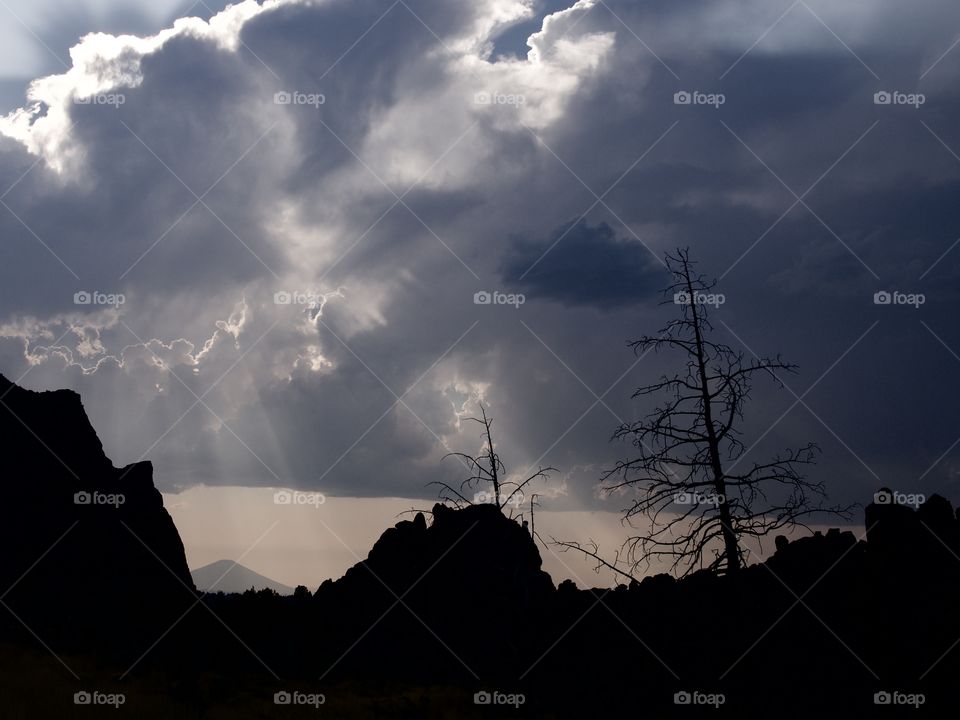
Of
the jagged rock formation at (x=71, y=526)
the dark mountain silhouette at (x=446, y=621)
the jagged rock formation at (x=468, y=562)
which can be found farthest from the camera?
the jagged rock formation at (x=71, y=526)

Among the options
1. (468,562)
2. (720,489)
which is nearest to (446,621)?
(468,562)

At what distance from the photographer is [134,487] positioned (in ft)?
107

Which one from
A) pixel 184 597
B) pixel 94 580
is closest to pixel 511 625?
pixel 184 597

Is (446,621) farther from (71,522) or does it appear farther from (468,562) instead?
(71,522)

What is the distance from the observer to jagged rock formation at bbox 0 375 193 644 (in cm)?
2878

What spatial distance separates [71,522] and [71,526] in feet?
0.66

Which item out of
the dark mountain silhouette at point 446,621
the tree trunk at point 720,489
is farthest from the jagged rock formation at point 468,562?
the tree trunk at point 720,489

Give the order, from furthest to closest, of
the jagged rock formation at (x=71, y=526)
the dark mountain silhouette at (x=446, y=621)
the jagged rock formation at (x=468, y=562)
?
the jagged rock formation at (x=71, y=526) → the jagged rock formation at (x=468, y=562) → the dark mountain silhouette at (x=446, y=621)

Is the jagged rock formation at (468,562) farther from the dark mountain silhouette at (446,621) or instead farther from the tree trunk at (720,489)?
the tree trunk at (720,489)

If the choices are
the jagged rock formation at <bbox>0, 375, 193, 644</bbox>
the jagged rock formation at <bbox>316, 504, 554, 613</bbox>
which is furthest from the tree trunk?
the jagged rock formation at <bbox>0, 375, 193, 644</bbox>

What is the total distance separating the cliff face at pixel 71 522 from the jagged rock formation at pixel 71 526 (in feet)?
0.11

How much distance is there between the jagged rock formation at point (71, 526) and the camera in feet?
94.4

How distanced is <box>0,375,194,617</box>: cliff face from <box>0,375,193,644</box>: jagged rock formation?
3cm

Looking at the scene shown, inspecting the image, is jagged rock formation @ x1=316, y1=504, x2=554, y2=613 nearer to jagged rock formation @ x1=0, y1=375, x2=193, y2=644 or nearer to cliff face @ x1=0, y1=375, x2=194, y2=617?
jagged rock formation @ x1=0, y1=375, x2=193, y2=644
